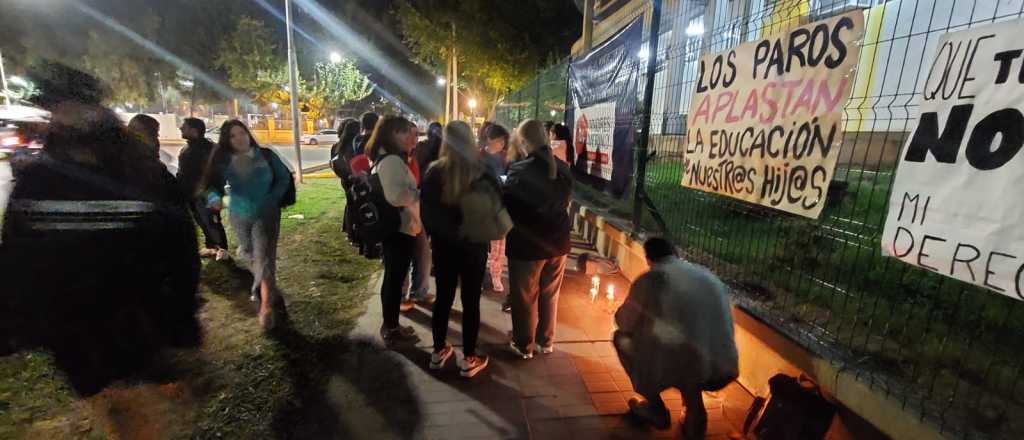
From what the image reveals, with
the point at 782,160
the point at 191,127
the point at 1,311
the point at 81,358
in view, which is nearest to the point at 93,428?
the point at 81,358

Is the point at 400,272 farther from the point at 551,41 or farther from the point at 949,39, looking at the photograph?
the point at 551,41

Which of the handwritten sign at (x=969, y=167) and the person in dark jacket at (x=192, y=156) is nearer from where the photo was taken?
the handwritten sign at (x=969, y=167)

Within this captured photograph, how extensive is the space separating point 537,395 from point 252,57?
31131 millimetres

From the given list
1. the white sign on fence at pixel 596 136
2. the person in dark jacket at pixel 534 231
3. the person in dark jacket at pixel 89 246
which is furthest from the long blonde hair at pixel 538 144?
the white sign on fence at pixel 596 136

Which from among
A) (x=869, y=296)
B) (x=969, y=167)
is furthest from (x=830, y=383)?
(x=969, y=167)

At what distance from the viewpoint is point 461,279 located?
3100 millimetres

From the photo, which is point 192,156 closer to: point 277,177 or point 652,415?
point 277,177

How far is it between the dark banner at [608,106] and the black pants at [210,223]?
436 centimetres

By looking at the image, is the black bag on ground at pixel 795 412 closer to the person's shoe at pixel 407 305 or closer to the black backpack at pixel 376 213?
the black backpack at pixel 376 213

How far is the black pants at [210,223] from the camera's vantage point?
5.23 m

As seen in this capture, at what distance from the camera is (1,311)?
3.29 m

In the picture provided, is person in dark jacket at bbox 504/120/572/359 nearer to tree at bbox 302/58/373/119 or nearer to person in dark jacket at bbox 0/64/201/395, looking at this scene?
person in dark jacket at bbox 0/64/201/395

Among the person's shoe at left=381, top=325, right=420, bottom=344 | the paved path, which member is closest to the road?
the person's shoe at left=381, top=325, right=420, bottom=344

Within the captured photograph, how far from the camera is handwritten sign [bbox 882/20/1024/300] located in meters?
1.74
